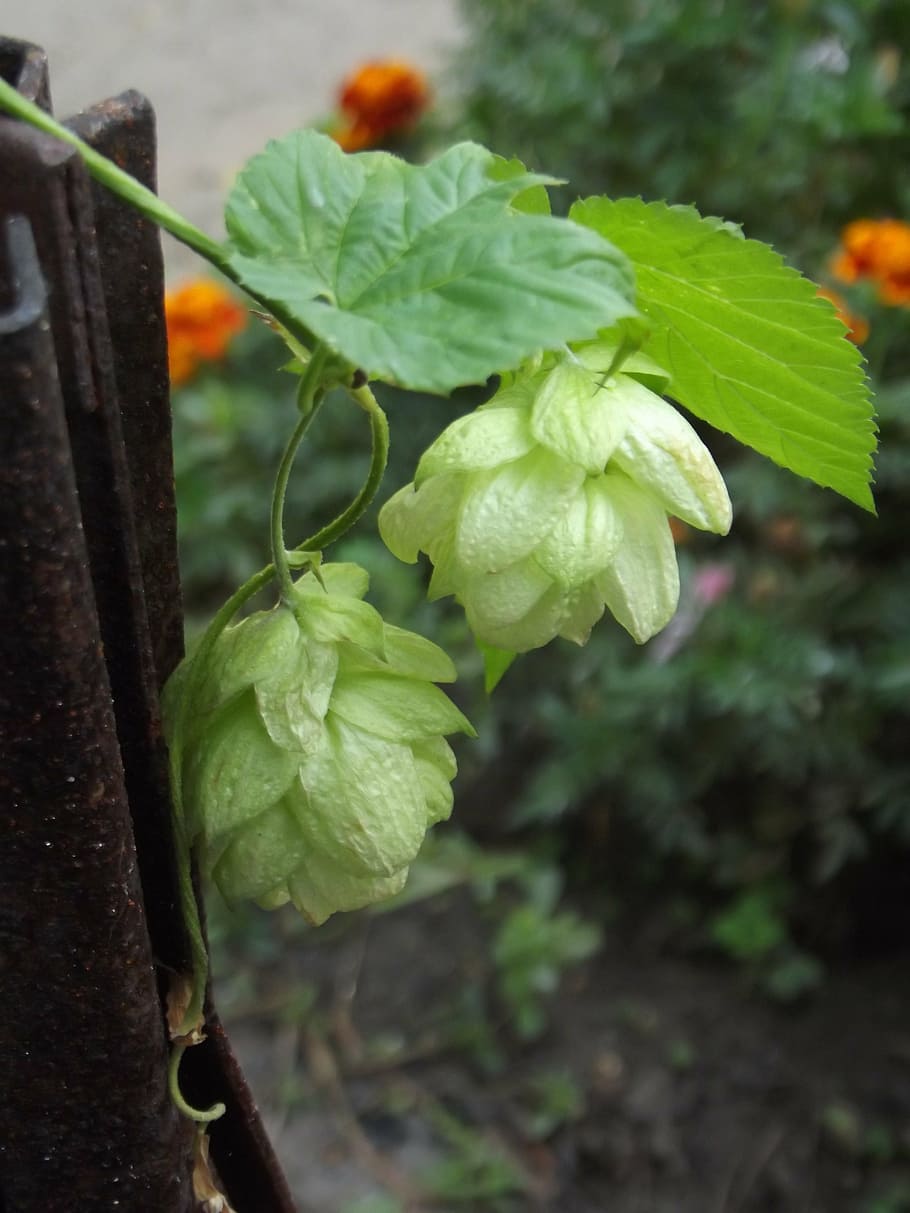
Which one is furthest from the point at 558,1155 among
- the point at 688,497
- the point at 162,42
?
the point at 162,42

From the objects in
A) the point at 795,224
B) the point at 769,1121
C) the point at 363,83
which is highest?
the point at 363,83

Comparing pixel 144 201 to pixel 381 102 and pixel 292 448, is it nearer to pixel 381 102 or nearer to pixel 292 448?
pixel 292 448

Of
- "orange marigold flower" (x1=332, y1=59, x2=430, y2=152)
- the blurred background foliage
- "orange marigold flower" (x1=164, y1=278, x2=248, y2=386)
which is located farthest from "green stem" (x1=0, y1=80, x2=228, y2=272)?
"orange marigold flower" (x1=332, y1=59, x2=430, y2=152)

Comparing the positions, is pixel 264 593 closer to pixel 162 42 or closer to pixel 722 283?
pixel 722 283

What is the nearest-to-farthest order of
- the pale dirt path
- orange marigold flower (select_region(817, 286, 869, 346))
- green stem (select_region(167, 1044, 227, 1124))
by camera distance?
green stem (select_region(167, 1044, 227, 1124)) < orange marigold flower (select_region(817, 286, 869, 346)) < the pale dirt path

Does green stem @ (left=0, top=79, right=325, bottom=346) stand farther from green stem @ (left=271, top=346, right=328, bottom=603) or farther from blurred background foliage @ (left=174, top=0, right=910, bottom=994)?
blurred background foliage @ (left=174, top=0, right=910, bottom=994)
